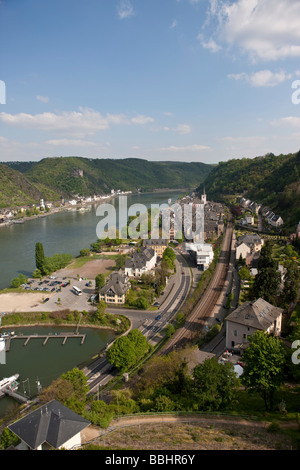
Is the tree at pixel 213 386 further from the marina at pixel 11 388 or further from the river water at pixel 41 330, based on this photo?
the river water at pixel 41 330

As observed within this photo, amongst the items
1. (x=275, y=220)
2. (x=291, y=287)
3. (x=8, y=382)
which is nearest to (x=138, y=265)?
(x=291, y=287)

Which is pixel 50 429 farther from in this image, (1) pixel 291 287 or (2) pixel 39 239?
(2) pixel 39 239

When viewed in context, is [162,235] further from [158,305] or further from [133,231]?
[158,305]

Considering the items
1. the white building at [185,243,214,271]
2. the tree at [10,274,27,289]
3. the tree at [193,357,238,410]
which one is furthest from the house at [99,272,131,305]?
the tree at [193,357,238,410]

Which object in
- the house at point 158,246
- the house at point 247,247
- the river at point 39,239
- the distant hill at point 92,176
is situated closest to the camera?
the house at point 247,247

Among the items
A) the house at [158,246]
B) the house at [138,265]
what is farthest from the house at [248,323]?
the house at [158,246]
